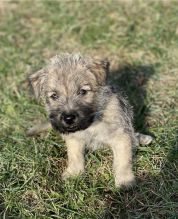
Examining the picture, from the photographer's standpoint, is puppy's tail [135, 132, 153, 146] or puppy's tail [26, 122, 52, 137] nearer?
puppy's tail [135, 132, 153, 146]

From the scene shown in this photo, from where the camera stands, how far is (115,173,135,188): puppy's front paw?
5.38m

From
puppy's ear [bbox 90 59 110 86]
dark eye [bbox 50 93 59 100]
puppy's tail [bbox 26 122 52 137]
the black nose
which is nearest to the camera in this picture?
the black nose

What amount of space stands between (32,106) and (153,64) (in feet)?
6.32

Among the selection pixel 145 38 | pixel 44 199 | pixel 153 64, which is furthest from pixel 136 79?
pixel 44 199

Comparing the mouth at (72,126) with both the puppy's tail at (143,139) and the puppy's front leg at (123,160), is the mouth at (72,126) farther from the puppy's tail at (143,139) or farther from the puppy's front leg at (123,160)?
the puppy's tail at (143,139)

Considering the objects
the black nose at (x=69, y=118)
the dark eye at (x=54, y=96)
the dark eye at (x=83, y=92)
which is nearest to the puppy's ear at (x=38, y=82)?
the dark eye at (x=54, y=96)

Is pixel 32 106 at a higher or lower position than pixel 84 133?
lower

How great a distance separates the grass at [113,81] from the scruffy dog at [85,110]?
236mm

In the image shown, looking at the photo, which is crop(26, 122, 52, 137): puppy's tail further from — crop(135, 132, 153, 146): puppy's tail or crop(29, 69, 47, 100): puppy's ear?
crop(135, 132, 153, 146): puppy's tail

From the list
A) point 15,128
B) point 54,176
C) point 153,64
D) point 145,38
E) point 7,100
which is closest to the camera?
point 54,176

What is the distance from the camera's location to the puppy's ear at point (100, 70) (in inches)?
211

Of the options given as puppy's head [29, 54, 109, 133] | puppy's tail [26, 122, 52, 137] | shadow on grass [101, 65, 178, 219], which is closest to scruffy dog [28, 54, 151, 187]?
puppy's head [29, 54, 109, 133]

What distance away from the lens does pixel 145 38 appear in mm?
8000

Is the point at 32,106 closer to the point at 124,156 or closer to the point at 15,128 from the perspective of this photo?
the point at 15,128
